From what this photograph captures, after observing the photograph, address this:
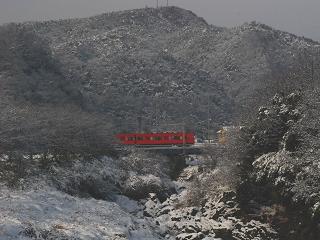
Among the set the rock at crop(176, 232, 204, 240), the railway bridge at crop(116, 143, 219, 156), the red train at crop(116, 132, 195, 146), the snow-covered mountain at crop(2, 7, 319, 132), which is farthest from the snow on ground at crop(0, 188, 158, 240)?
the snow-covered mountain at crop(2, 7, 319, 132)

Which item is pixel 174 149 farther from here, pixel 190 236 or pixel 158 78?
pixel 158 78

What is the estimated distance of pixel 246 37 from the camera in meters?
198

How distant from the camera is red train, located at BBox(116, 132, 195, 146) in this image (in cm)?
6962

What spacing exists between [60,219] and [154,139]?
44473 mm

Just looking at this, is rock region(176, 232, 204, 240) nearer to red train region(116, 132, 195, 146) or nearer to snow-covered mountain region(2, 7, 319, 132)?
red train region(116, 132, 195, 146)

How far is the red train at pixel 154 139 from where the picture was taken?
69.6m

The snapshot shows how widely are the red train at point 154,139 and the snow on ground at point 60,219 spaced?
3682 cm

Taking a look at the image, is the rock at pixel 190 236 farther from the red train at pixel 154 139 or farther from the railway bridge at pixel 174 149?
the red train at pixel 154 139

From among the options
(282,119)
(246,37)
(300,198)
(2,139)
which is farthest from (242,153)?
(246,37)

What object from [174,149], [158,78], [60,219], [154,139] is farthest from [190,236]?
[158,78]

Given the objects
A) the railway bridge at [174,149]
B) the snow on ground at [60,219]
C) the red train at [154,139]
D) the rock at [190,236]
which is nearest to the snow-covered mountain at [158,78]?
the red train at [154,139]

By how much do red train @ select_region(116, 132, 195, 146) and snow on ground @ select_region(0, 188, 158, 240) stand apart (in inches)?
1450

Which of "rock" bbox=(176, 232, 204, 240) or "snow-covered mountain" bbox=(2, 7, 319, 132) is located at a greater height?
"snow-covered mountain" bbox=(2, 7, 319, 132)

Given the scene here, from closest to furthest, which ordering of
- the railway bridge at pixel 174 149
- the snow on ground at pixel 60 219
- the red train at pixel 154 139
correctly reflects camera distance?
the snow on ground at pixel 60 219 → the railway bridge at pixel 174 149 → the red train at pixel 154 139
